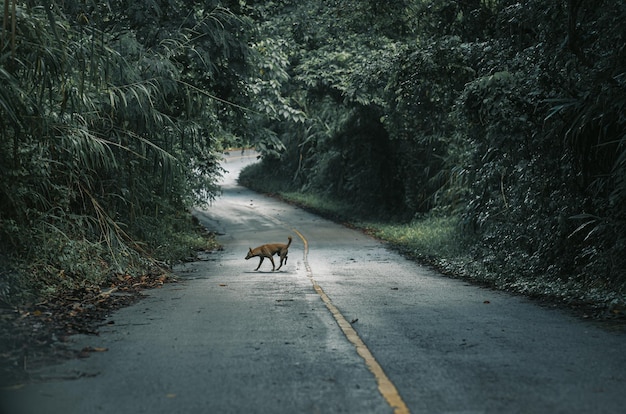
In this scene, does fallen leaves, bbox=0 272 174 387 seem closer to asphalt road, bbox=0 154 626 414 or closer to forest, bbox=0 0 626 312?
asphalt road, bbox=0 154 626 414

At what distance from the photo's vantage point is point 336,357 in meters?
7.64

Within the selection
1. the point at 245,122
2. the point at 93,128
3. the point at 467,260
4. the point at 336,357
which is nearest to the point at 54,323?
the point at 336,357

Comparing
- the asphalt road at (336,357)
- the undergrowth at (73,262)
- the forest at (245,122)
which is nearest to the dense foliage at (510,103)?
the forest at (245,122)

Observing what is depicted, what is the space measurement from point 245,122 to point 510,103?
13.0 metres

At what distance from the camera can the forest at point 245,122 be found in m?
12.2

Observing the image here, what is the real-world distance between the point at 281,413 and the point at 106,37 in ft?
43.1

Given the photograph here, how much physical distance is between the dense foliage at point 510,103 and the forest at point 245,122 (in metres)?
0.05

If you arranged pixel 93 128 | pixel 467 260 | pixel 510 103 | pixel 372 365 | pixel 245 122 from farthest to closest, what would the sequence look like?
pixel 245 122, pixel 467 260, pixel 93 128, pixel 510 103, pixel 372 365

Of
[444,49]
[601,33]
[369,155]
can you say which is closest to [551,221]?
[601,33]

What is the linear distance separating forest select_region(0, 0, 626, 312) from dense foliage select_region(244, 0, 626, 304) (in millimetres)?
45

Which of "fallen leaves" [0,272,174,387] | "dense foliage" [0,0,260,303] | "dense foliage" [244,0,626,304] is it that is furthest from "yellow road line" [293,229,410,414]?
"dense foliage" [244,0,626,304]

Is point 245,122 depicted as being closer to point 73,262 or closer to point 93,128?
point 93,128

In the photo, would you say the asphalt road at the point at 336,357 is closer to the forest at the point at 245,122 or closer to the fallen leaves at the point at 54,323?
the fallen leaves at the point at 54,323

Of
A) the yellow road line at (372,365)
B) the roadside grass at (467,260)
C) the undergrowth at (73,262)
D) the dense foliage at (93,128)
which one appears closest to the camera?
the yellow road line at (372,365)
